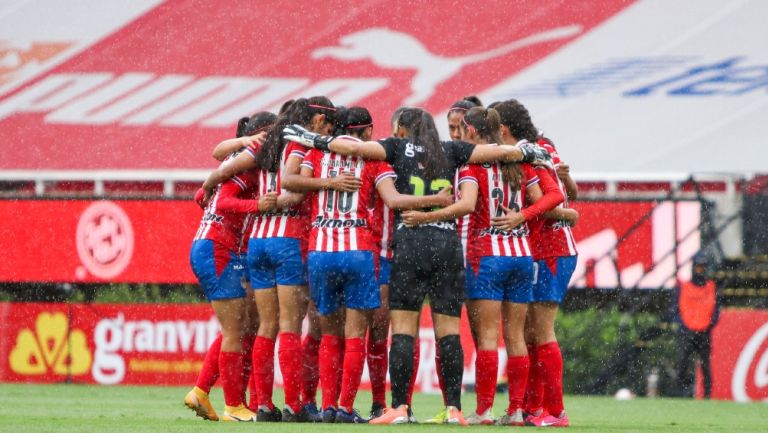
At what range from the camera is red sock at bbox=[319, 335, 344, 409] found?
843cm

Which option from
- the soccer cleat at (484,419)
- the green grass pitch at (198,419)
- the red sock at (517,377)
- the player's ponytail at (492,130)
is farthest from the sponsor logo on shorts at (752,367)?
the player's ponytail at (492,130)

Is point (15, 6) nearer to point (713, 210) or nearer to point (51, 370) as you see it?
point (51, 370)

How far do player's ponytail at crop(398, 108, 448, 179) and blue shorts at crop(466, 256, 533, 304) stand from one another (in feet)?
2.10

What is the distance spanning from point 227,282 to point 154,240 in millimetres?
8754

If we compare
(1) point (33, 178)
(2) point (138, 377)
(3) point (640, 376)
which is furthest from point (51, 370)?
(3) point (640, 376)

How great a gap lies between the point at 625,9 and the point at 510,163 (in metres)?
13.0

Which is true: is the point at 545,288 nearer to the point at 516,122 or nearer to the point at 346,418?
the point at 516,122

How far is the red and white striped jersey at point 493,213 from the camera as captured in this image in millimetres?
8484

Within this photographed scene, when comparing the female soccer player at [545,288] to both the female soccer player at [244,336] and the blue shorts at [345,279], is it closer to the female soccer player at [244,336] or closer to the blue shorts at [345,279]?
the blue shorts at [345,279]

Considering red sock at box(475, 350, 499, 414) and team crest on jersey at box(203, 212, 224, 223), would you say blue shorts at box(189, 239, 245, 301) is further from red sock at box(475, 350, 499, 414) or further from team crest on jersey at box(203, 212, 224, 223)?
red sock at box(475, 350, 499, 414)

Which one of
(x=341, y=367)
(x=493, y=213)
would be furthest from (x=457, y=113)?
(x=341, y=367)

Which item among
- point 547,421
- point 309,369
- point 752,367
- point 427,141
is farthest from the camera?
point 752,367

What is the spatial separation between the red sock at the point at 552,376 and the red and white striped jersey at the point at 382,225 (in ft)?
3.72

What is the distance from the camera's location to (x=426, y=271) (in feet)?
26.9
